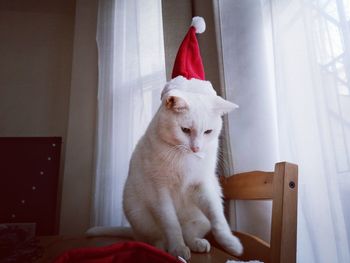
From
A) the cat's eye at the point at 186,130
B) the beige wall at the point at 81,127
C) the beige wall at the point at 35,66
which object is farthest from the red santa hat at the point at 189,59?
the beige wall at the point at 35,66

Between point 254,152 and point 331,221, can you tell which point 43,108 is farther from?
point 331,221

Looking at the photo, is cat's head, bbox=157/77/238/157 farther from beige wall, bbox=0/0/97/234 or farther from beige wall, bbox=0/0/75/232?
beige wall, bbox=0/0/75/232

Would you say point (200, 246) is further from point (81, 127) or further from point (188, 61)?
point (81, 127)

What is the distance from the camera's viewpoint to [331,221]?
22.3 inches

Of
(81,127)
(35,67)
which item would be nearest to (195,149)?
(81,127)

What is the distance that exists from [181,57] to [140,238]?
1.96ft

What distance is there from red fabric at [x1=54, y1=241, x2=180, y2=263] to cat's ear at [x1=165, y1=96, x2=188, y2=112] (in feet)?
1.17

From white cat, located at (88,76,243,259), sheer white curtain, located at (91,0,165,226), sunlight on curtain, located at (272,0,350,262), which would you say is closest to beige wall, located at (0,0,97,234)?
sheer white curtain, located at (91,0,165,226)

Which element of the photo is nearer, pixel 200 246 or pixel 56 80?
pixel 200 246

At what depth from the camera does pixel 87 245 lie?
0.86 m

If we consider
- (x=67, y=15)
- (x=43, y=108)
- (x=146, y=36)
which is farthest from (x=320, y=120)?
(x=67, y=15)

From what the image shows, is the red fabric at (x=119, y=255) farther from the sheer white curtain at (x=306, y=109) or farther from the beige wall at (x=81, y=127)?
the beige wall at (x=81, y=127)

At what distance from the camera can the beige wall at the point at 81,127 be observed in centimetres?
165

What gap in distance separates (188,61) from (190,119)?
28 cm
